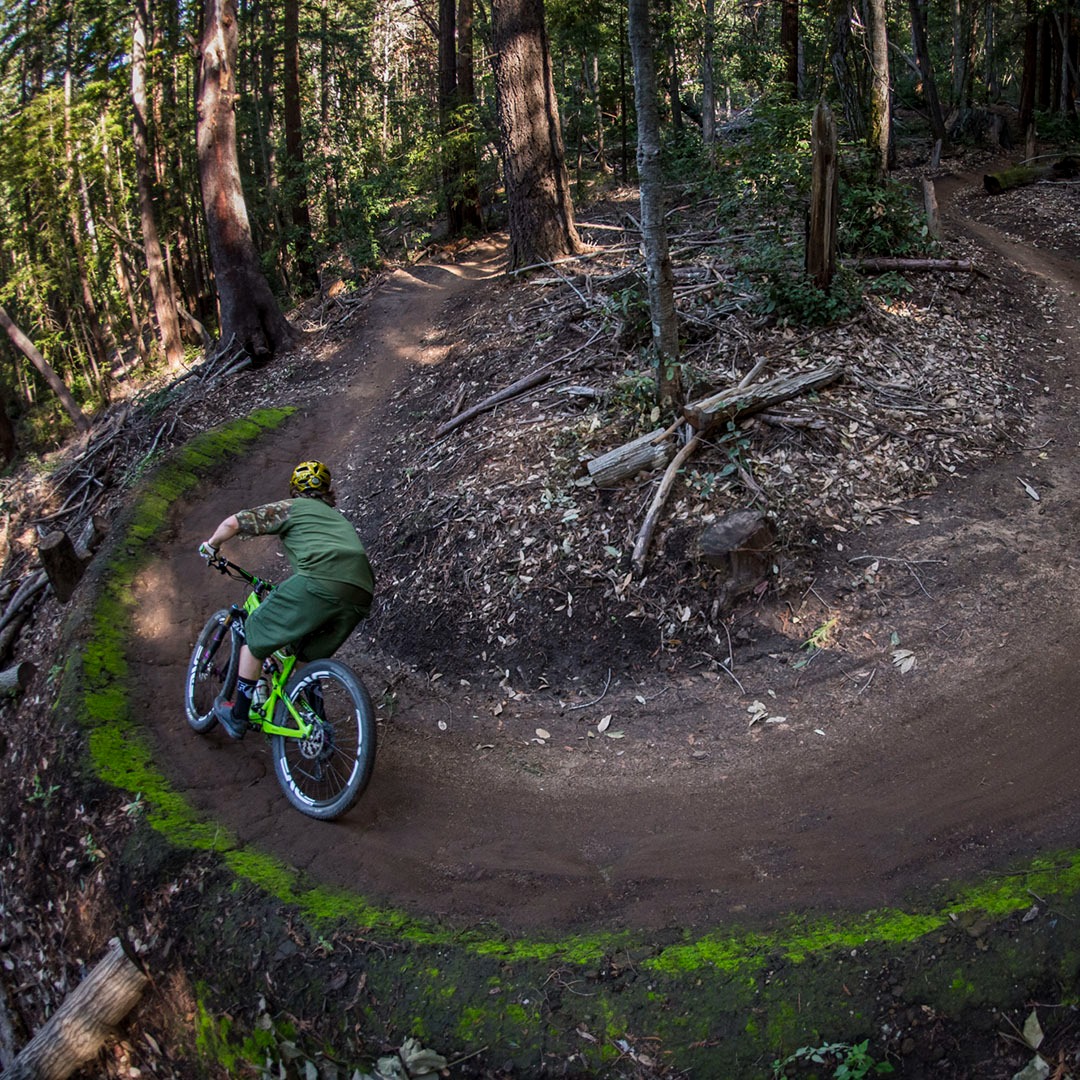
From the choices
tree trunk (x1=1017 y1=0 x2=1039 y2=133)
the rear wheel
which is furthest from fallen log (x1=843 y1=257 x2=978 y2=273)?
tree trunk (x1=1017 y1=0 x2=1039 y2=133)

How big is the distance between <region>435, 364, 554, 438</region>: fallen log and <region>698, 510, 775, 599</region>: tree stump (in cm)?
371

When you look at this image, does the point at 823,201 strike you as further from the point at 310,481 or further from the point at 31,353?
the point at 31,353

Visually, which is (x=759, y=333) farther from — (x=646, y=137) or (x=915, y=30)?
(x=915, y=30)

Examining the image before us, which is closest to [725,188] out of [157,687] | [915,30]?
[157,687]

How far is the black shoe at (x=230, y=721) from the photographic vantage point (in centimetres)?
634

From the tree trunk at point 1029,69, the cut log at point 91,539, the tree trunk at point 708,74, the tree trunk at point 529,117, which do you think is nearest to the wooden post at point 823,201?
the tree trunk at point 529,117

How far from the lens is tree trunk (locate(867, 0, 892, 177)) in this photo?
15.1 meters

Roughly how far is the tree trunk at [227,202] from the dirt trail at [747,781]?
848 cm

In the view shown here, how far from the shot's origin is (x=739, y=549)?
22.7 feet

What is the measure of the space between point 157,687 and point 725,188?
10.7 m

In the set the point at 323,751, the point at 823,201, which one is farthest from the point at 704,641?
the point at 823,201

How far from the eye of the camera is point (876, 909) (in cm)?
440

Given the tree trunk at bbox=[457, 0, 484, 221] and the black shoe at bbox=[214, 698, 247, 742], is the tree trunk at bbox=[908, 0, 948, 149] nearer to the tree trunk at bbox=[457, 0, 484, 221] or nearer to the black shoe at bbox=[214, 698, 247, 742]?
the tree trunk at bbox=[457, 0, 484, 221]

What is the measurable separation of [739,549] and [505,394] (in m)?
4.14
